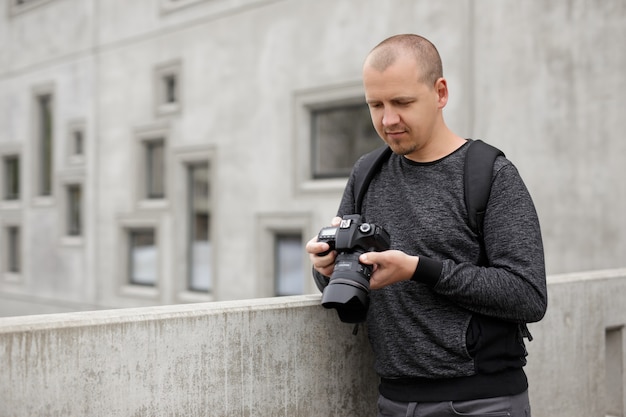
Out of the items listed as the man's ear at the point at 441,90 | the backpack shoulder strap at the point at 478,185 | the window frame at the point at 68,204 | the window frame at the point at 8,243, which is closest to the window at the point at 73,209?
the window frame at the point at 68,204

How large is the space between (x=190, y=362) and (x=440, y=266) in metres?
0.87

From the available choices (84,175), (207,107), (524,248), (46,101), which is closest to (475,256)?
(524,248)

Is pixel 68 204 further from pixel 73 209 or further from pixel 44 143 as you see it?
pixel 44 143

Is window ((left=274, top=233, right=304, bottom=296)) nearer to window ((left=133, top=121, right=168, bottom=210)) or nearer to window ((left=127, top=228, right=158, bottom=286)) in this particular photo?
window ((left=127, top=228, right=158, bottom=286))

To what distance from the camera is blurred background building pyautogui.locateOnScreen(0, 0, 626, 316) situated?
23.0ft

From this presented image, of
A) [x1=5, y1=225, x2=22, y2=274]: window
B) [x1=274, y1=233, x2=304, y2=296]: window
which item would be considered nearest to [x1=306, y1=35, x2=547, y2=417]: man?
[x1=274, y1=233, x2=304, y2=296]: window

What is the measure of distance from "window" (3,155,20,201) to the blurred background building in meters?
0.05

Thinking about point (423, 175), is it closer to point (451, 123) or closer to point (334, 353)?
point (334, 353)

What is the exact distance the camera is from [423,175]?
227 centimetres

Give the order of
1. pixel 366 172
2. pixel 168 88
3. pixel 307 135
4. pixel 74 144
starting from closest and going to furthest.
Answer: pixel 366 172 → pixel 307 135 → pixel 168 88 → pixel 74 144

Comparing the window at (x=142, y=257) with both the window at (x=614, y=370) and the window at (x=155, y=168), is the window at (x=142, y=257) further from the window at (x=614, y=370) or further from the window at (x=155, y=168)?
the window at (x=614, y=370)

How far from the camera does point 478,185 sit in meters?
2.14

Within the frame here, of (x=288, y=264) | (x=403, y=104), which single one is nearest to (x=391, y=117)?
(x=403, y=104)

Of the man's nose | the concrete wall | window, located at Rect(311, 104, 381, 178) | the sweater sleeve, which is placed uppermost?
window, located at Rect(311, 104, 381, 178)
